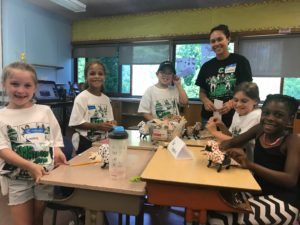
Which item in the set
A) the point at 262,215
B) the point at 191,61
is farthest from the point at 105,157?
the point at 191,61

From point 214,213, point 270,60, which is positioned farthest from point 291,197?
point 270,60

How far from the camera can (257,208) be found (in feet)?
3.54

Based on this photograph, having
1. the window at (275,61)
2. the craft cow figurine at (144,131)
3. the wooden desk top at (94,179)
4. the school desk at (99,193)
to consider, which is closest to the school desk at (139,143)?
the craft cow figurine at (144,131)

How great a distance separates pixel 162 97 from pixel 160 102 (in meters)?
0.05

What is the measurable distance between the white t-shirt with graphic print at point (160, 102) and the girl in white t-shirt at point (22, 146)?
1.19m

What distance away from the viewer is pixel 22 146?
1178 mm

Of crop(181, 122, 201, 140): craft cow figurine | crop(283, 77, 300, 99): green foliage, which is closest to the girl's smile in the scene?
crop(181, 122, 201, 140): craft cow figurine

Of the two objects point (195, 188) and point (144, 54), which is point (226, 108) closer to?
point (195, 188)

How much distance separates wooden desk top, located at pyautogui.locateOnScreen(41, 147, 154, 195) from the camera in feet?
3.21

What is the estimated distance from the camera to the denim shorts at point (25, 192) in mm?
1172

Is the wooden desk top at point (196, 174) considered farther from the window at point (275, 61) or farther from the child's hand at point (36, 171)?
the window at point (275, 61)

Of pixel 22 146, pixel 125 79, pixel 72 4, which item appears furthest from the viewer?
pixel 125 79

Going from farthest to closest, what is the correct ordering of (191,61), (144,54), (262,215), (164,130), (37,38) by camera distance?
1. (144,54)
2. (191,61)
3. (37,38)
4. (164,130)
5. (262,215)

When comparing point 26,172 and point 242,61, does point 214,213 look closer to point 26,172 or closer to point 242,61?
point 26,172
